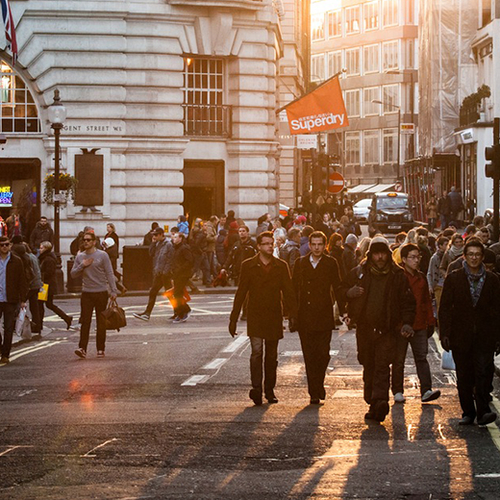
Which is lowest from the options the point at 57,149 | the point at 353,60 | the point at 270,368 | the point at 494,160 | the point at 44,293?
the point at 270,368

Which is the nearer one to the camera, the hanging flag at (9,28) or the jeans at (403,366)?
the jeans at (403,366)

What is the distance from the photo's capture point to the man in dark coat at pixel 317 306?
43.5 ft

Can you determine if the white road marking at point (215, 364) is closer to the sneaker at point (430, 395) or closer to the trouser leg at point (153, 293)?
the sneaker at point (430, 395)

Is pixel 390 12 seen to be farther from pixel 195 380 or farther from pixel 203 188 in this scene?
pixel 195 380

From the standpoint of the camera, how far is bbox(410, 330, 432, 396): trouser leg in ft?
43.8

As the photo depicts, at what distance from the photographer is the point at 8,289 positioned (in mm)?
17906

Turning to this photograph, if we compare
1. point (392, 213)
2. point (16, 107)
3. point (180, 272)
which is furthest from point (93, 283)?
point (392, 213)

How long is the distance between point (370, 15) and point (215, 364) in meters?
96.7

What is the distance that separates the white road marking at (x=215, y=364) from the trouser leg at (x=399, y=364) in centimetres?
347

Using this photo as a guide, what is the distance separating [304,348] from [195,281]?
21.1m

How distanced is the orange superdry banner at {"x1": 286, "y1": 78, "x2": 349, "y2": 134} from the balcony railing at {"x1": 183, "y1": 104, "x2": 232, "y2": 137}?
526 cm

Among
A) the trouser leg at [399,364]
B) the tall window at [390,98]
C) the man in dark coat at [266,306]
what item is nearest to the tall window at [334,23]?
the tall window at [390,98]

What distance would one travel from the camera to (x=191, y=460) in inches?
395

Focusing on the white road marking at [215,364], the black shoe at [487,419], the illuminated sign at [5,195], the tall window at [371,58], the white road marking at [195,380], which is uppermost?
the tall window at [371,58]
